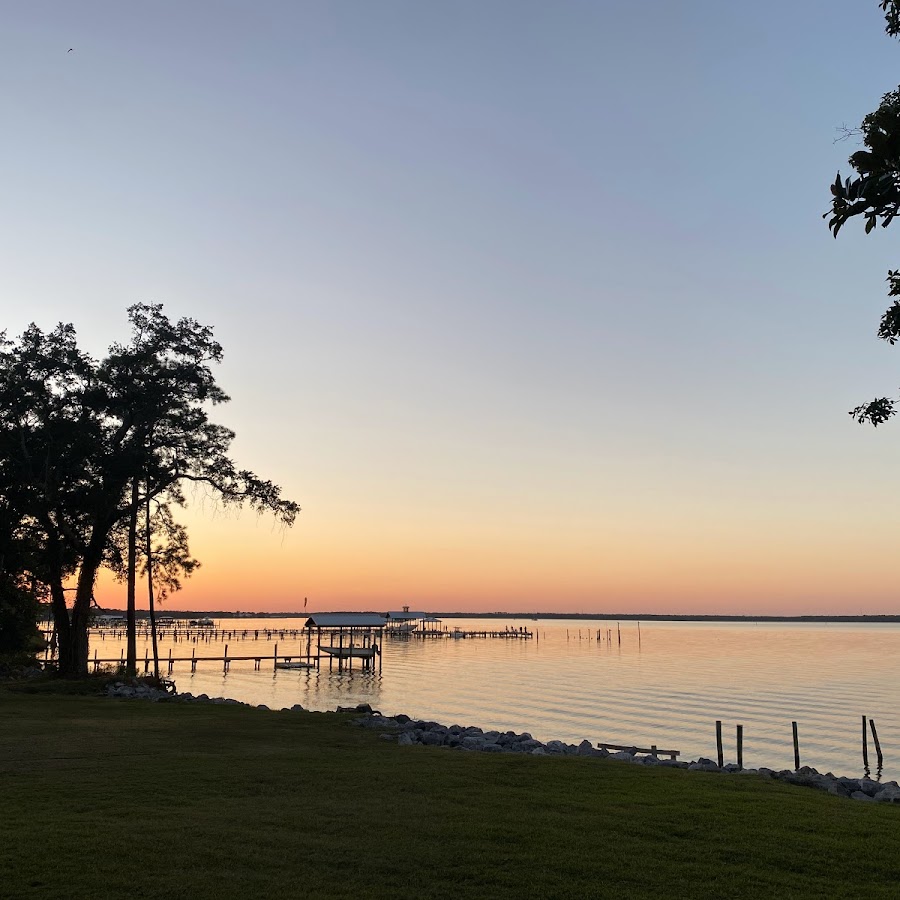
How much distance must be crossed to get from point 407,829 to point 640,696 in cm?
4525

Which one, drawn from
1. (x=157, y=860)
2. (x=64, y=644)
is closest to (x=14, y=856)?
(x=157, y=860)

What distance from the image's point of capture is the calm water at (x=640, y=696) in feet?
115

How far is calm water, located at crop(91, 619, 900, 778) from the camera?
35.2 m

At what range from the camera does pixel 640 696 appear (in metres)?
51.9

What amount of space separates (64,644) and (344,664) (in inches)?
2038

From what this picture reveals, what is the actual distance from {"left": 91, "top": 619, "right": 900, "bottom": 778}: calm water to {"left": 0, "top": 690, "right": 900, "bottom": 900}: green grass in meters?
19.6

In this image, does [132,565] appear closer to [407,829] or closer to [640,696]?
[407,829]

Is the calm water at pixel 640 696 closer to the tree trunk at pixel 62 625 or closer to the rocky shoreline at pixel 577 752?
the rocky shoreline at pixel 577 752

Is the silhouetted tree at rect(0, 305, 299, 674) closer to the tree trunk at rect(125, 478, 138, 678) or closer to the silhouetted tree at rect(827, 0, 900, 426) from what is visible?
the tree trunk at rect(125, 478, 138, 678)

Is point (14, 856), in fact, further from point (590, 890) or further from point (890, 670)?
point (890, 670)

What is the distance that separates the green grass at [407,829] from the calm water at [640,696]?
1960 cm

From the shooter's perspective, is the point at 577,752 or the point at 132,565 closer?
the point at 577,752

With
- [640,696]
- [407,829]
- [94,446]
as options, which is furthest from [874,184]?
[640,696]

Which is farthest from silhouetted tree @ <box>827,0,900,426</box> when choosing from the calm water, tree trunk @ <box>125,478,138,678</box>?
tree trunk @ <box>125,478,138,678</box>
